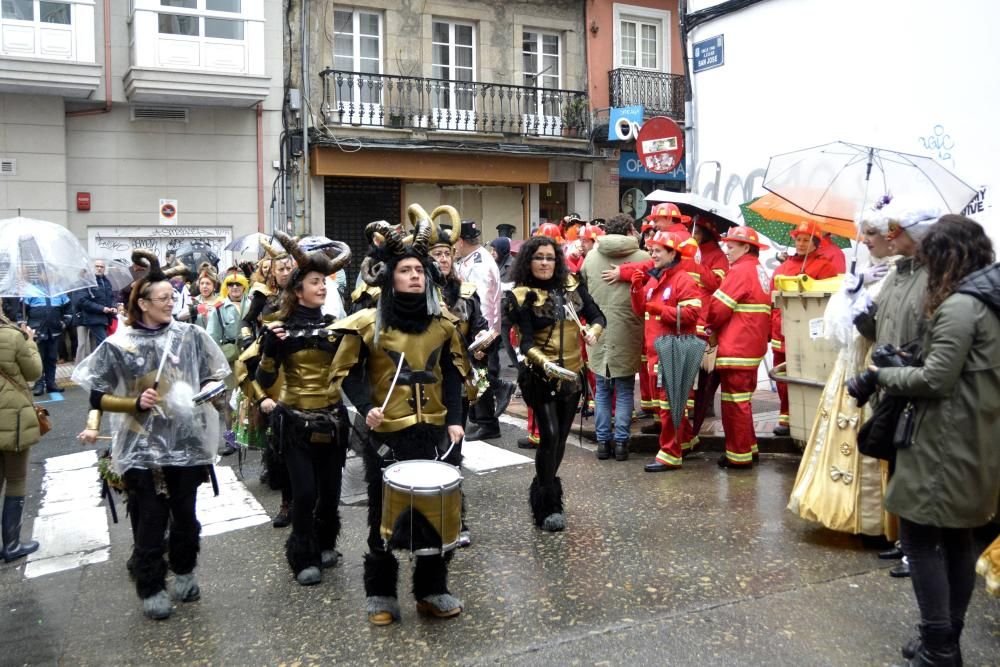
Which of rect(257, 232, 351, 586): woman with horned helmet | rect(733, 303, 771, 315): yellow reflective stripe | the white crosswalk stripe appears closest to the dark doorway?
the white crosswalk stripe

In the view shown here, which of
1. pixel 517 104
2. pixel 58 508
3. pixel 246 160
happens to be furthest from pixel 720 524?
pixel 517 104

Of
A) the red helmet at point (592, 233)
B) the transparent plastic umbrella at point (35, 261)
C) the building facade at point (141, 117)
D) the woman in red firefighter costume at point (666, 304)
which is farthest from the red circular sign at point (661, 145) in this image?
the building facade at point (141, 117)

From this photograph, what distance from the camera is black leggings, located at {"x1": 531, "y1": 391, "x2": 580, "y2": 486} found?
5918 millimetres

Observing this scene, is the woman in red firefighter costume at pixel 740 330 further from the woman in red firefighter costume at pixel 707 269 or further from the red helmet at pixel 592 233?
the red helmet at pixel 592 233

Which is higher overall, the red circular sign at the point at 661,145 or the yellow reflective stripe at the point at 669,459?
the red circular sign at the point at 661,145

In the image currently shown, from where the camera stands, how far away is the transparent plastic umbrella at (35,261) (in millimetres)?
7715

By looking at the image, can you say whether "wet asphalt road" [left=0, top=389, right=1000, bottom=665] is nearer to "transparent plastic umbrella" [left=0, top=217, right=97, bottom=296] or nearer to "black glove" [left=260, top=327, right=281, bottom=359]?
"black glove" [left=260, top=327, right=281, bottom=359]

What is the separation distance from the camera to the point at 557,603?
4.71 meters

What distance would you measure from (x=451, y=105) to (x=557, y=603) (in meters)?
17.7

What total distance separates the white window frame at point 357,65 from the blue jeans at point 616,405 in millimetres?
13577

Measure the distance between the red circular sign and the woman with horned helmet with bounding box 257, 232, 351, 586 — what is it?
308 inches

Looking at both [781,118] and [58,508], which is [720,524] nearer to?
[58,508]

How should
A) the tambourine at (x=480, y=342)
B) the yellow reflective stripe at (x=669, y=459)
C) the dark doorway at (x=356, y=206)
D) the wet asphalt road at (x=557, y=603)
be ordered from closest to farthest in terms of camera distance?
the wet asphalt road at (x=557, y=603)
the tambourine at (x=480, y=342)
the yellow reflective stripe at (x=669, y=459)
the dark doorway at (x=356, y=206)

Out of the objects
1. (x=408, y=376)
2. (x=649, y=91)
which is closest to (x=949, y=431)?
(x=408, y=376)
